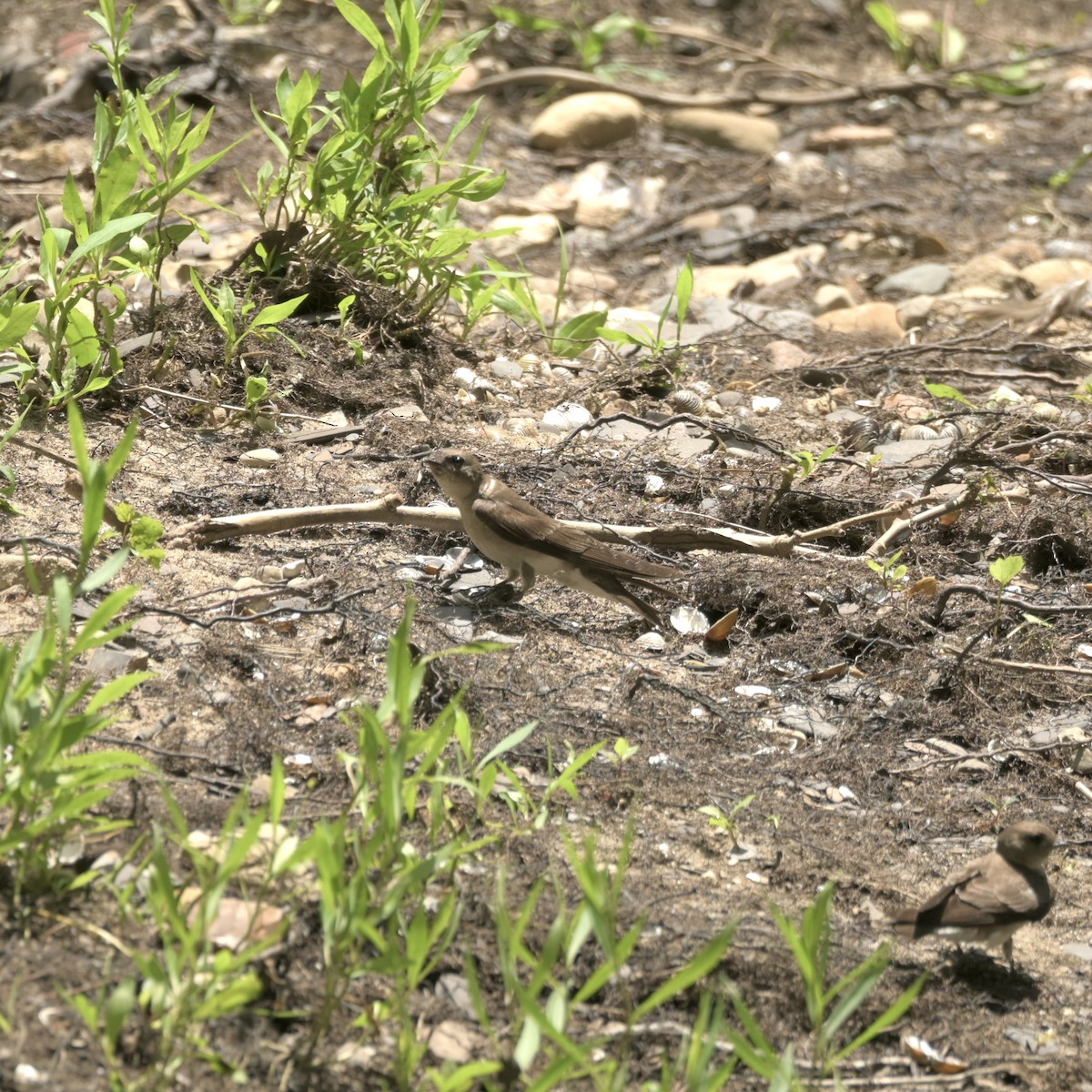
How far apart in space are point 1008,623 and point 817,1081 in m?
2.63

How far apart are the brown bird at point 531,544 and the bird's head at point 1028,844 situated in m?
1.62

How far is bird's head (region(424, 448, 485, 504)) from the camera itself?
16.9ft

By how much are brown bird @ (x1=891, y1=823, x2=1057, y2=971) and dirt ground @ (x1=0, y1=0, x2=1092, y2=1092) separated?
5.5 inches

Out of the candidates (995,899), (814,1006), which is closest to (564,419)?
(995,899)

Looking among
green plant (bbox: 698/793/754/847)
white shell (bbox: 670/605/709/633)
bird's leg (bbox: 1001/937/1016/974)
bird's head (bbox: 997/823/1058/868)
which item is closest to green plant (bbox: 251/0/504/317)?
white shell (bbox: 670/605/709/633)

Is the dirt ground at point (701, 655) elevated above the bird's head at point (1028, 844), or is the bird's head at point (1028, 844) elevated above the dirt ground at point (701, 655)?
the bird's head at point (1028, 844)

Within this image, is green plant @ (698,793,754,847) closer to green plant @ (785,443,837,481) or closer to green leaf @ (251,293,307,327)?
green plant @ (785,443,837,481)

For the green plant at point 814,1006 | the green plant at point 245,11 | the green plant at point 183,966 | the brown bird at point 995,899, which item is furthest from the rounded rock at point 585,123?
the green plant at point 814,1006

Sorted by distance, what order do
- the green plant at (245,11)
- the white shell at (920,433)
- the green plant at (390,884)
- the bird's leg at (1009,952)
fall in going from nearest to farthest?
the green plant at (390,884), the bird's leg at (1009,952), the white shell at (920,433), the green plant at (245,11)

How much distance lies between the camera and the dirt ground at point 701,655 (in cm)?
334

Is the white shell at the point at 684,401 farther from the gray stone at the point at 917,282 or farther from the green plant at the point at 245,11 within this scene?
the green plant at the point at 245,11

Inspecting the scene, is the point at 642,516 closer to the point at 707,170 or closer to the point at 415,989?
the point at 415,989

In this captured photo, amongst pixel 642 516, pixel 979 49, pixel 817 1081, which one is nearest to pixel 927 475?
pixel 642 516

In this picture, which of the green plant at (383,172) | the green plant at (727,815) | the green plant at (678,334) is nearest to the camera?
the green plant at (727,815)
